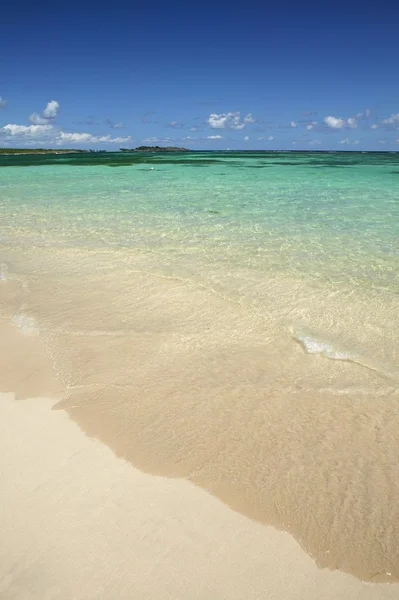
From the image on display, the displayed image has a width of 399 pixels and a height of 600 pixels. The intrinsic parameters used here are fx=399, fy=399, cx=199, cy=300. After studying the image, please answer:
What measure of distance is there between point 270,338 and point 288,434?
1.60 metres

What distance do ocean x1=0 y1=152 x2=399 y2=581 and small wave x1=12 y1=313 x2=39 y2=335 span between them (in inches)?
1.0

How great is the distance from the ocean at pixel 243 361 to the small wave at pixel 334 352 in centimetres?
2

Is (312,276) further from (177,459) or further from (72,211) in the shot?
(72,211)

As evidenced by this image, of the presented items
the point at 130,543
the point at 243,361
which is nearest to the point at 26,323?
the point at 243,361

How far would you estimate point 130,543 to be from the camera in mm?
2309

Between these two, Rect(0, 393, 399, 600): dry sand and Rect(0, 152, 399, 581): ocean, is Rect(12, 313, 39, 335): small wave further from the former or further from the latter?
Rect(0, 393, 399, 600): dry sand

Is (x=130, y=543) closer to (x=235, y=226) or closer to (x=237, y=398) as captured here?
(x=237, y=398)

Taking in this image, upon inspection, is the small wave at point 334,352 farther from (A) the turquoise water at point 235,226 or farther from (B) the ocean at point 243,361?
(A) the turquoise water at point 235,226

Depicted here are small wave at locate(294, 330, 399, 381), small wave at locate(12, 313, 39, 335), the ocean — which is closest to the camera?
the ocean

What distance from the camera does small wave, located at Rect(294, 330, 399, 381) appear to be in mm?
4020

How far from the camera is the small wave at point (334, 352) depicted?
4020mm

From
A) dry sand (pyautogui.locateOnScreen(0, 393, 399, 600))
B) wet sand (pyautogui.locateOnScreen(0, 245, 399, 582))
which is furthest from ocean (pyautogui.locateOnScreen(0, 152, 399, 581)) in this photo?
dry sand (pyautogui.locateOnScreen(0, 393, 399, 600))

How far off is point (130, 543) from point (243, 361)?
7.14ft

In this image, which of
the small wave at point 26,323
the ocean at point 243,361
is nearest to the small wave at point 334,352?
the ocean at point 243,361
